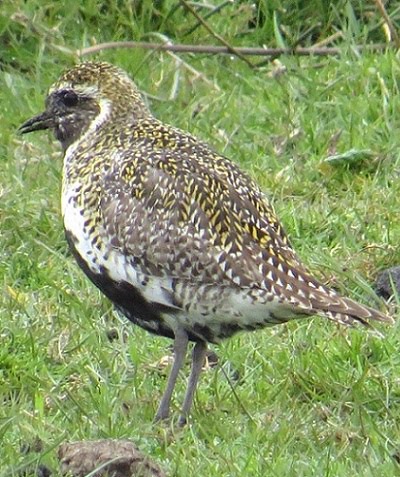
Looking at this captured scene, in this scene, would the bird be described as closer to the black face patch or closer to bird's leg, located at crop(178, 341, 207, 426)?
bird's leg, located at crop(178, 341, 207, 426)

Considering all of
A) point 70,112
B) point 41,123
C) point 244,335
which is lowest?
point 244,335

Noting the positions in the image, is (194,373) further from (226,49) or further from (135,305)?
(226,49)

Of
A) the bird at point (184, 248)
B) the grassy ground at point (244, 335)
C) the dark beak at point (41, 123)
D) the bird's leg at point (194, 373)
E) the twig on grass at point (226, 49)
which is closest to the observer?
the grassy ground at point (244, 335)

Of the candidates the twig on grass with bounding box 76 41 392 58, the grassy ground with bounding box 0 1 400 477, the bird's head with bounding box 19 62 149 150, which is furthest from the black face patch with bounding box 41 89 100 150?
the twig on grass with bounding box 76 41 392 58

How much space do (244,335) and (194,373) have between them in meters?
0.59

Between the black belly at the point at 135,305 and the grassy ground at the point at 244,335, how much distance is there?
27cm

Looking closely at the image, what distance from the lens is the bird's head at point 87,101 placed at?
21.8 ft

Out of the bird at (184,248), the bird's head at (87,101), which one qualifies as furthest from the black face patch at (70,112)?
the bird at (184,248)

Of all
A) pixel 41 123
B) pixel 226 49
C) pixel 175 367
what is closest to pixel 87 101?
pixel 41 123

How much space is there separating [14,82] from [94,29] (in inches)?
28.4

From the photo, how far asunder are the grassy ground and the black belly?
0.27 metres

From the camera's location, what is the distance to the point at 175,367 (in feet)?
19.9

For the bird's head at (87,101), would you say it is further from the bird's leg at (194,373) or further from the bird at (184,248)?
the bird's leg at (194,373)

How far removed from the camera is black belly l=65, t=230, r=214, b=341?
19.6 feet
